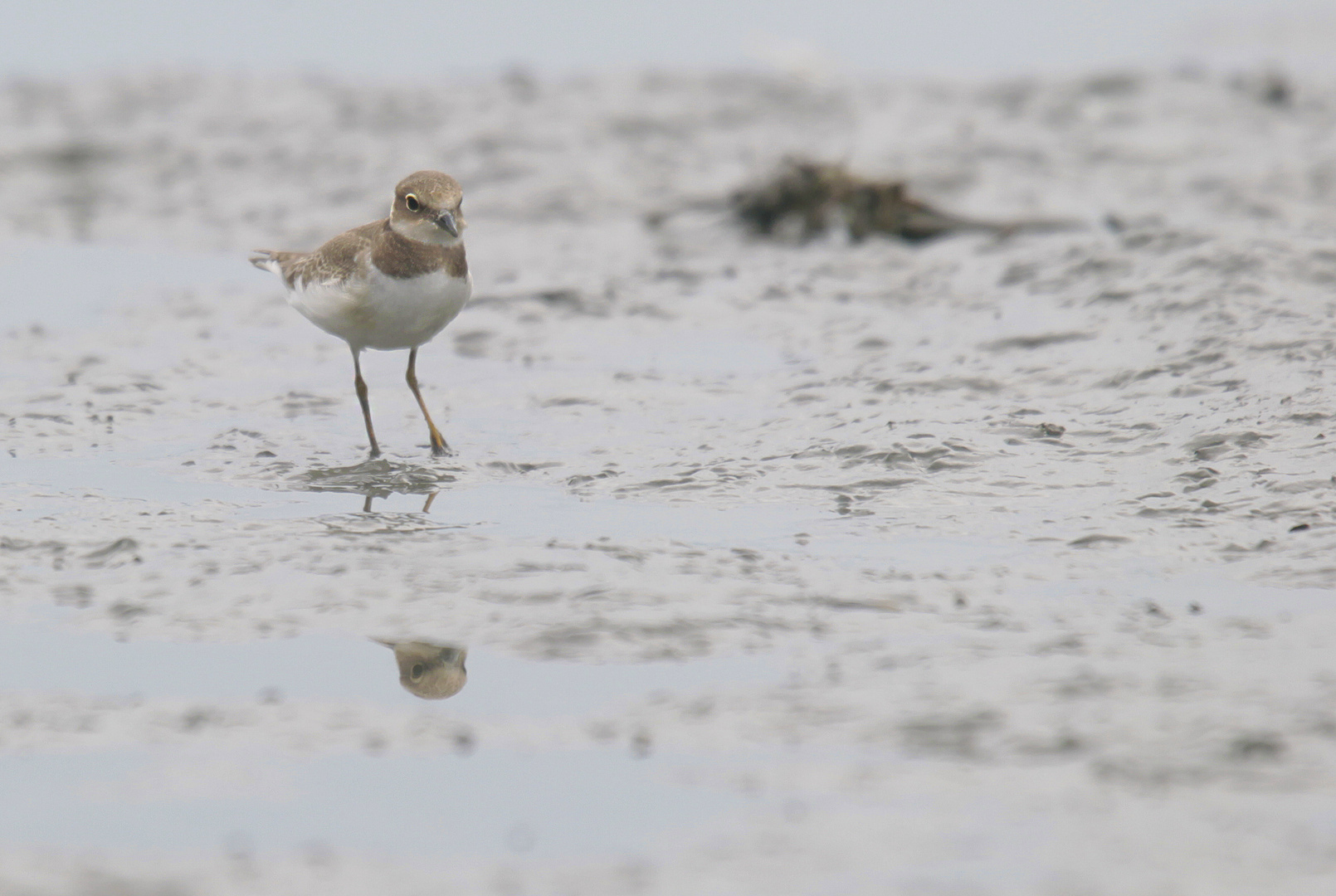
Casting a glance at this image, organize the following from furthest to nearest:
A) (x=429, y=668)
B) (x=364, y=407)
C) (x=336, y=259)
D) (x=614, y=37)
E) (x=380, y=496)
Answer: (x=614, y=37)
(x=364, y=407)
(x=336, y=259)
(x=380, y=496)
(x=429, y=668)

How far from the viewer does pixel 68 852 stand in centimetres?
424

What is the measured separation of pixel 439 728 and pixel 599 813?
2.55 ft

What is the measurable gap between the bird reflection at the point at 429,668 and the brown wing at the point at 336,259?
2836 mm

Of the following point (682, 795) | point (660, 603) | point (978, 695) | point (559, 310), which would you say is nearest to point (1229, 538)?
point (978, 695)

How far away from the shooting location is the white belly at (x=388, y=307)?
7824 mm

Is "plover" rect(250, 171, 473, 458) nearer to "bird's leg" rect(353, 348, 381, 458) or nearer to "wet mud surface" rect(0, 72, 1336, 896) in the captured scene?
"bird's leg" rect(353, 348, 381, 458)

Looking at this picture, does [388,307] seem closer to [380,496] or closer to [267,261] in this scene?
[380,496]

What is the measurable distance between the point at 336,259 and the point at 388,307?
45 centimetres

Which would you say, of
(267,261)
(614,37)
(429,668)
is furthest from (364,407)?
(614,37)

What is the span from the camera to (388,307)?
7.86 m

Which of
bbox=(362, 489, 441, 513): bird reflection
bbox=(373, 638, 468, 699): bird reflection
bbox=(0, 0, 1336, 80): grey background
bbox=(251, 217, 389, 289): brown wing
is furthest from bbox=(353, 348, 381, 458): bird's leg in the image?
bbox=(0, 0, 1336, 80): grey background

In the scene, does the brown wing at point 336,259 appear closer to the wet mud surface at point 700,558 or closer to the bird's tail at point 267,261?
the bird's tail at point 267,261

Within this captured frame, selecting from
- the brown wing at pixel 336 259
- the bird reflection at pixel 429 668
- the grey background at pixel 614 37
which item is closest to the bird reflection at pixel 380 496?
the brown wing at pixel 336 259

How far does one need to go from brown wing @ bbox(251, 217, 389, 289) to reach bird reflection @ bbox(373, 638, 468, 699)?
9.31ft
